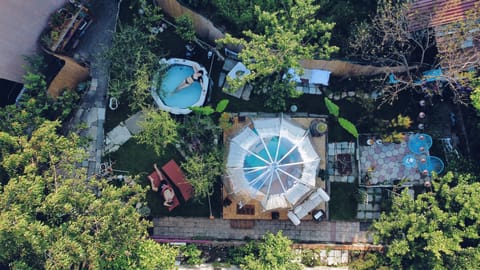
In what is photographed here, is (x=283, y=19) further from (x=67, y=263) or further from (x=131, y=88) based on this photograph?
(x=67, y=263)

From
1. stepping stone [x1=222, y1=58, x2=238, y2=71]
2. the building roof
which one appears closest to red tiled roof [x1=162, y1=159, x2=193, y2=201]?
stepping stone [x1=222, y1=58, x2=238, y2=71]

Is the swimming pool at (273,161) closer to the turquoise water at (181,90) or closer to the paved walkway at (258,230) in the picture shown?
the paved walkway at (258,230)

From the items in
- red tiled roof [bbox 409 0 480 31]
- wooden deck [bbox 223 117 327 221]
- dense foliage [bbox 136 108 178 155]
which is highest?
red tiled roof [bbox 409 0 480 31]

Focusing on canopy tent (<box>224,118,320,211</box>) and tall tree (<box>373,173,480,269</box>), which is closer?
tall tree (<box>373,173,480,269</box>)

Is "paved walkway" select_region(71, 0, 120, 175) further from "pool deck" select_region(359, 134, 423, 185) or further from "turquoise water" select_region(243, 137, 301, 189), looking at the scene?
"pool deck" select_region(359, 134, 423, 185)

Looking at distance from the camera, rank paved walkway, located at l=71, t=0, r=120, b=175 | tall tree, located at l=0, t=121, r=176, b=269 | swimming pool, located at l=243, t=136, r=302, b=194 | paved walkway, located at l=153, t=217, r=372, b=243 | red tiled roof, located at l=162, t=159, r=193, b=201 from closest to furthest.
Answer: tall tree, located at l=0, t=121, r=176, b=269 < swimming pool, located at l=243, t=136, r=302, b=194 < red tiled roof, located at l=162, t=159, r=193, b=201 < paved walkway, located at l=153, t=217, r=372, b=243 < paved walkway, located at l=71, t=0, r=120, b=175

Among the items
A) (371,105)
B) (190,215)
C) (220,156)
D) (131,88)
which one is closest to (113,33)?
(131,88)

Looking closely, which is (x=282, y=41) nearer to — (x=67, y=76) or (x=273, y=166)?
(x=273, y=166)
